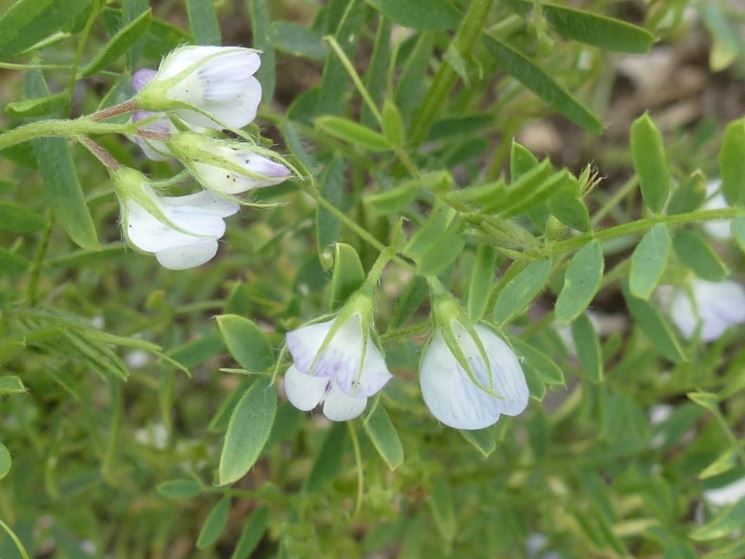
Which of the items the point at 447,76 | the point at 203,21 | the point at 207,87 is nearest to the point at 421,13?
the point at 447,76

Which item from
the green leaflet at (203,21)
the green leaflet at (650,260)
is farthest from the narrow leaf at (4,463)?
the green leaflet at (650,260)

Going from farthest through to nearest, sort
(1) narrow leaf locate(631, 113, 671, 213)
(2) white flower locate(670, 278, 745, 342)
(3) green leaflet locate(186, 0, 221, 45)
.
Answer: (2) white flower locate(670, 278, 745, 342), (3) green leaflet locate(186, 0, 221, 45), (1) narrow leaf locate(631, 113, 671, 213)

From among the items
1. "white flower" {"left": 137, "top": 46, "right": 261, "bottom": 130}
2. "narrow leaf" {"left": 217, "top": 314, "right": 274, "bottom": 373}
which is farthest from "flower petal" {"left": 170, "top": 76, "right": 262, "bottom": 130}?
"narrow leaf" {"left": 217, "top": 314, "right": 274, "bottom": 373}

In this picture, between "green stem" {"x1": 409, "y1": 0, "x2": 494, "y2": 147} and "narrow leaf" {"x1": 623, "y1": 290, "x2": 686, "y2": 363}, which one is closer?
"green stem" {"x1": 409, "y1": 0, "x2": 494, "y2": 147}

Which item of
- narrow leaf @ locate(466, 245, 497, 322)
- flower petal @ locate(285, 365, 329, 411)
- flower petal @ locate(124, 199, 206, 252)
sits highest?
narrow leaf @ locate(466, 245, 497, 322)

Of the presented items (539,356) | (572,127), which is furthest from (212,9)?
(572,127)

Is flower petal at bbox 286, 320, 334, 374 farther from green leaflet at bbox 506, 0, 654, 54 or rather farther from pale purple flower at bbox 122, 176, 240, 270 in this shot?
green leaflet at bbox 506, 0, 654, 54

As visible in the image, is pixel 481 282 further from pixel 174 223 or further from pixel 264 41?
pixel 264 41

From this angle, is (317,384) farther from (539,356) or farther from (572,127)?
(572,127)
